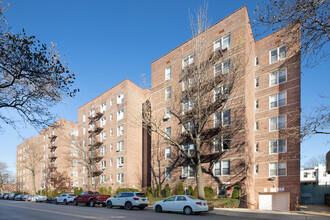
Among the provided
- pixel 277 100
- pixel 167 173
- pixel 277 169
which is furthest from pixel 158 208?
pixel 277 100

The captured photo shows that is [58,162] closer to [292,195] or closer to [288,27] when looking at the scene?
[292,195]

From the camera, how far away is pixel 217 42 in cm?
2962

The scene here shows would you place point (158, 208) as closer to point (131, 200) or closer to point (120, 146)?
point (131, 200)

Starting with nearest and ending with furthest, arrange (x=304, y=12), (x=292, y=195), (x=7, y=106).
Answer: (x=304, y=12) → (x=7, y=106) → (x=292, y=195)

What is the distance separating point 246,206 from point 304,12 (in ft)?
64.3

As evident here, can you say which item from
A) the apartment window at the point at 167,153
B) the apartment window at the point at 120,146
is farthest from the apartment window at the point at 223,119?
the apartment window at the point at 120,146

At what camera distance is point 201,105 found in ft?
72.5

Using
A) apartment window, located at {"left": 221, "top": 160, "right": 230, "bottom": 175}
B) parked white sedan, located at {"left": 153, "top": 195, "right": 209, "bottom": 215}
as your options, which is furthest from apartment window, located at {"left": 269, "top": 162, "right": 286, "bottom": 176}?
parked white sedan, located at {"left": 153, "top": 195, "right": 209, "bottom": 215}

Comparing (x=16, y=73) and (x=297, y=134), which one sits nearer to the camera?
(x=16, y=73)

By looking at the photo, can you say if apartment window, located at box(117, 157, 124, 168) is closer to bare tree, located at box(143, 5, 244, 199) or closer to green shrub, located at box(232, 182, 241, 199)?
bare tree, located at box(143, 5, 244, 199)

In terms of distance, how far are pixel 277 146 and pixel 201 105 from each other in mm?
11251

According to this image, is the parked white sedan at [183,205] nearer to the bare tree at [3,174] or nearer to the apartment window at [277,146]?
the apartment window at [277,146]

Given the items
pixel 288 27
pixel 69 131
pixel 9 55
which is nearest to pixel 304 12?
pixel 288 27

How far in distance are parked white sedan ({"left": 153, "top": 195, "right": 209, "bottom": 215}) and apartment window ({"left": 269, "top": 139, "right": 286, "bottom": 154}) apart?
13988mm
